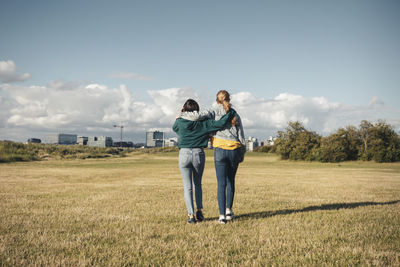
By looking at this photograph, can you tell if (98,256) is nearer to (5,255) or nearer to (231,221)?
(5,255)

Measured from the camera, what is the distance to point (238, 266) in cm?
388

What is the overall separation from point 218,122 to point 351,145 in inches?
2411

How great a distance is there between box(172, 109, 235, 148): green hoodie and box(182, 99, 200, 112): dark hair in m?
0.28

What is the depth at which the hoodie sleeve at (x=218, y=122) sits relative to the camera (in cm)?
628

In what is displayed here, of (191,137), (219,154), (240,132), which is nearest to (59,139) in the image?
(191,137)

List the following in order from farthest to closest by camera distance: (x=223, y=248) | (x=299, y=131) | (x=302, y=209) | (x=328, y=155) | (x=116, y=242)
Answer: (x=299, y=131), (x=328, y=155), (x=302, y=209), (x=116, y=242), (x=223, y=248)

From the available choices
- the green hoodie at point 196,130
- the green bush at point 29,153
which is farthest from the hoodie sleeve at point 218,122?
the green bush at point 29,153

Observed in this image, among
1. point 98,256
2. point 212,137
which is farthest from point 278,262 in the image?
point 212,137

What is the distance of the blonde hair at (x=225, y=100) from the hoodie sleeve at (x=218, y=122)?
11cm

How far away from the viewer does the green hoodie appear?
6.38 meters

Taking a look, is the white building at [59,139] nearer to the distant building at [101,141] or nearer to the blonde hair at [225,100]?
the distant building at [101,141]

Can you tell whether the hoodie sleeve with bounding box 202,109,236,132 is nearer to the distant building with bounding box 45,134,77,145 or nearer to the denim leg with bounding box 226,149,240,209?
the denim leg with bounding box 226,149,240,209

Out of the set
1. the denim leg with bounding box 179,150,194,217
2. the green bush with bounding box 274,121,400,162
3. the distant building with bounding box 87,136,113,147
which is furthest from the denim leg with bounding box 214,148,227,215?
the distant building with bounding box 87,136,113,147

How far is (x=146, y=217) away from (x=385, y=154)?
60.1 metres
